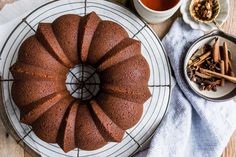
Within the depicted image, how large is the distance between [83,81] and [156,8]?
0.34 metres

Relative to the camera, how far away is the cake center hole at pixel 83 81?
179 centimetres

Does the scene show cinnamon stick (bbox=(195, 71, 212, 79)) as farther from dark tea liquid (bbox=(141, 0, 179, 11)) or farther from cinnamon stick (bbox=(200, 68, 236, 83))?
dark tea liquid (bbox=(141, 0, 179, 11))

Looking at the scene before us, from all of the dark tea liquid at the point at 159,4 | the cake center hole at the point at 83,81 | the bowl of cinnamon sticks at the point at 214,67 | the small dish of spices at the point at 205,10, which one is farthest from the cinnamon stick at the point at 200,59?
the cake center hole at the point at 83,81

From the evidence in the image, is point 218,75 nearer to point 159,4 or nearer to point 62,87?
point 159,4

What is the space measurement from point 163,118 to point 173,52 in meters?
0.22

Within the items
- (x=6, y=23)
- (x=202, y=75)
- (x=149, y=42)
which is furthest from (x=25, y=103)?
(x=202, y=75)

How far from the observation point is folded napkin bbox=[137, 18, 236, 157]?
1785 millimetres

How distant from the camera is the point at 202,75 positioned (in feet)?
5.97

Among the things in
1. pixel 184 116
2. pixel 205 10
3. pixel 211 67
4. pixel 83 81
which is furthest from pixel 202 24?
pixel 83 81

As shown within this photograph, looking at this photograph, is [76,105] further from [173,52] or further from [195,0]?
[195,0]

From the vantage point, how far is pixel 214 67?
5.99ft

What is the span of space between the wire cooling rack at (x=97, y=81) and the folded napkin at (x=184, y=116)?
0.03 metres

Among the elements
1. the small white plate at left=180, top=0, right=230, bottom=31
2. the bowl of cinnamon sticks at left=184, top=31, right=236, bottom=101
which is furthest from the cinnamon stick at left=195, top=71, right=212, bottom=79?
the small white plate at left=180, top=0, right=230, bottom=31

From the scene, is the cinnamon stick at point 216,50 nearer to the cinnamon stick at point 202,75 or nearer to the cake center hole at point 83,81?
the cinnamon stick at point 202,75
